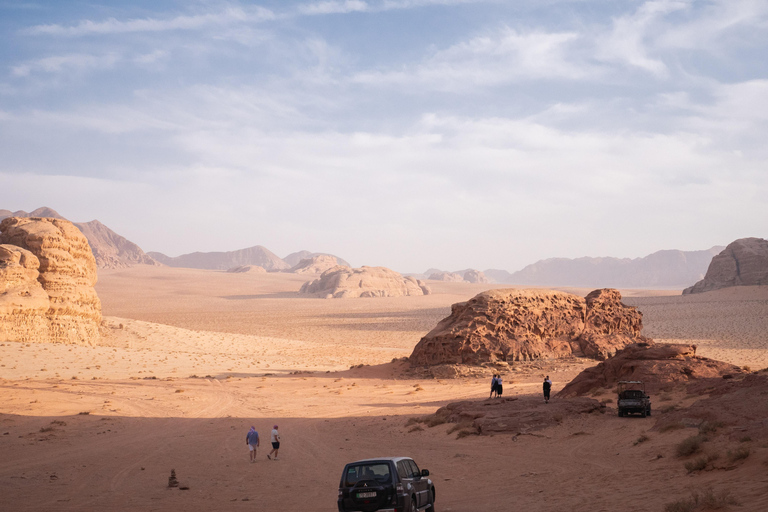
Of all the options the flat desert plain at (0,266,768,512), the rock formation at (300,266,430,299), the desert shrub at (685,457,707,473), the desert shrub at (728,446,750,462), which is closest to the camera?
the desert shrub at (728,446,750,462)

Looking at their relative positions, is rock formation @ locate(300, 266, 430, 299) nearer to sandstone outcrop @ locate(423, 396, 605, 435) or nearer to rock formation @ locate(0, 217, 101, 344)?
rock formation @ locate(0, 217, 101, 344)

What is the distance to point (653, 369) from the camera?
19750 mm

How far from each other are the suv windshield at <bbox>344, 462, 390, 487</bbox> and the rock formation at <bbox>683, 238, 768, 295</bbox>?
9322cm

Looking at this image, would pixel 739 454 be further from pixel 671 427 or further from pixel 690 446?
pixel 671 427

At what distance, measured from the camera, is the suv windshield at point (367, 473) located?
903 cm

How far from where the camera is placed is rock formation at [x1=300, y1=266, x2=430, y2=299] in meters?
116

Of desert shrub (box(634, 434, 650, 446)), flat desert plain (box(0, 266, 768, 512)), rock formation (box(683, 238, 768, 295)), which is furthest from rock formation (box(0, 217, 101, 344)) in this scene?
rock formation (box(683, 238, 768, 295))

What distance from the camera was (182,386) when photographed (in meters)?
27.6

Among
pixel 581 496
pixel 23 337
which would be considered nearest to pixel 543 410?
pixel 581 496

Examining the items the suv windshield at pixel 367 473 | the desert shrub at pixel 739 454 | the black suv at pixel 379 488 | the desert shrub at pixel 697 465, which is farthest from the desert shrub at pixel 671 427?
the suv windshield at pixel 367 473

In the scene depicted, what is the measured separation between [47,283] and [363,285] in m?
88.9

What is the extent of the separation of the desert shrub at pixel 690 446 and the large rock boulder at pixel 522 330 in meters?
17.0

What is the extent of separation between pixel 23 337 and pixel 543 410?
2816 cm

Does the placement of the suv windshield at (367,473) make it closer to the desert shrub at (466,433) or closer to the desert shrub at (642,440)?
the desert shrub at (642,440)
